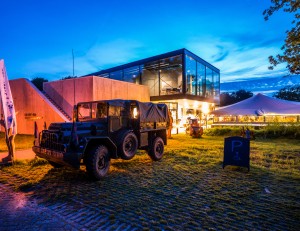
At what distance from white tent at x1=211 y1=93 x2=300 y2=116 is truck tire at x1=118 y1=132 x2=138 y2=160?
11.1m

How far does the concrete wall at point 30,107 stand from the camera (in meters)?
15.2

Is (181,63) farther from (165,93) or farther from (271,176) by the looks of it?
(271,176)

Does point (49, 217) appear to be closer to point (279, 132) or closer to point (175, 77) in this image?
point (279, 132)

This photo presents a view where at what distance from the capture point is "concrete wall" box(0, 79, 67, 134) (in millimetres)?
15170

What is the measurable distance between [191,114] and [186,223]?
22.9 m

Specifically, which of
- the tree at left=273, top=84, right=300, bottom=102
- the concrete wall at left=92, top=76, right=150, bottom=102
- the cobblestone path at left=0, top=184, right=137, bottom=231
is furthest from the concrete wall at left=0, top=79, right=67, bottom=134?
the tree at left=273, top=84, right=300, bottom=102

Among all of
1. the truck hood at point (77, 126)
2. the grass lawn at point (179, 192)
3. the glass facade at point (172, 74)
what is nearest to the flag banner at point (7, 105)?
the grass lawn at point (179, 192)

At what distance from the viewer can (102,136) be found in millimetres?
6172

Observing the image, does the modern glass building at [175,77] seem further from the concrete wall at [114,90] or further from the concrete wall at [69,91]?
the concrete wall at [69,91]

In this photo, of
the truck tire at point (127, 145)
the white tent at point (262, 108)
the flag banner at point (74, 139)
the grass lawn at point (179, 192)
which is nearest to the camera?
the grass lawn at point (179, 192)

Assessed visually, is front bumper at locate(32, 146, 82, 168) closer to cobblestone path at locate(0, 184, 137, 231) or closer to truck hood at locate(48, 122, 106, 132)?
truck hood at locate(48, 122, 106, 132)

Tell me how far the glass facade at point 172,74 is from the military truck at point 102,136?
12.8 metres

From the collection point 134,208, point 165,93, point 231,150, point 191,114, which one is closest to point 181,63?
point 165,93

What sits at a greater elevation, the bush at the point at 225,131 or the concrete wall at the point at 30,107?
the concrete wall at the point at 30,107
